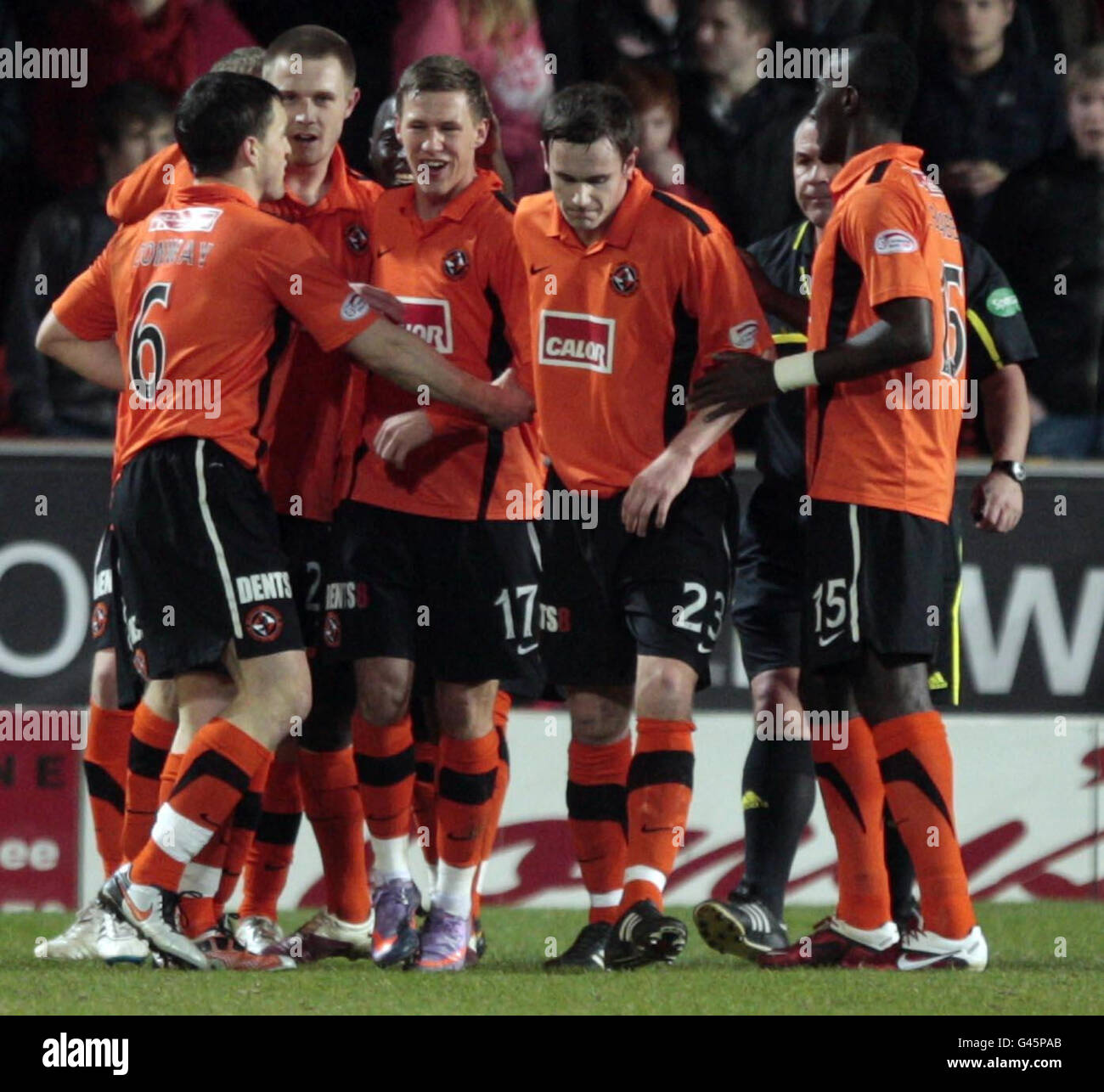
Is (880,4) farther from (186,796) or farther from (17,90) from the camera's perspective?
(186,796)

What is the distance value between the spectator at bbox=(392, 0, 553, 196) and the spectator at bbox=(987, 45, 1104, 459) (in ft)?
5.23

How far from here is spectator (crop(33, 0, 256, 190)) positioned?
7.04 meters

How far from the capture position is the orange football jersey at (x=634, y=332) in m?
4.63

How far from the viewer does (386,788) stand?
459cm

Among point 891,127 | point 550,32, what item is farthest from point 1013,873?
point 550,32

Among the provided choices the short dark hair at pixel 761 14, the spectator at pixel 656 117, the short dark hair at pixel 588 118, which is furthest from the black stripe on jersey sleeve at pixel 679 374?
the short dark hair at pixel 761 14

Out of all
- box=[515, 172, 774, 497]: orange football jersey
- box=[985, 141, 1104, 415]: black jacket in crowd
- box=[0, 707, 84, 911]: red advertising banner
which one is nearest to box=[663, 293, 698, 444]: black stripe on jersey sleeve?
box=[515, 172, 774, 497]: orange football jersey

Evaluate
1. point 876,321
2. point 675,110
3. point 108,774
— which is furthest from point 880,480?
point 675,110

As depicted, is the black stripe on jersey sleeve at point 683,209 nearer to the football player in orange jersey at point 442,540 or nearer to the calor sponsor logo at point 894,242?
the football player in orange jersey at point 442,540

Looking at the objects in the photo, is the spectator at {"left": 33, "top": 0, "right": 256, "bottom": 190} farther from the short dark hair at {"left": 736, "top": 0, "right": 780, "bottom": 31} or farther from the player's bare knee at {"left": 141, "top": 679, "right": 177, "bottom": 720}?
the player's bare knee at {"left": 141, "top": 679, "right": 177, "bottom": 720}

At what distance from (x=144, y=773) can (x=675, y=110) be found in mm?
3520

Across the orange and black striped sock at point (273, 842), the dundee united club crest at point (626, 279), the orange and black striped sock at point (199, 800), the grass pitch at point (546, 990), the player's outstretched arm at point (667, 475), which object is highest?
the dundee united club crest at point (626, 279)

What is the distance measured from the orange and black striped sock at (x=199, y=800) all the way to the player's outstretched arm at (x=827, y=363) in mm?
1190
